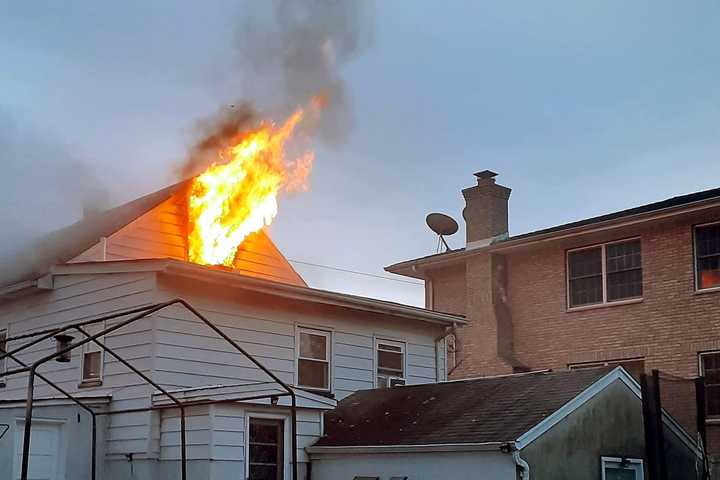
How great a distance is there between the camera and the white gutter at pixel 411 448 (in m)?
12.8

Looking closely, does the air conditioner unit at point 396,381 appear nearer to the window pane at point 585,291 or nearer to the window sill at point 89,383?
the window sill at point 89,383

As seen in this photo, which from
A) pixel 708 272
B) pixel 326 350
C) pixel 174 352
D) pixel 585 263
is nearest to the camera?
pixel 174 352

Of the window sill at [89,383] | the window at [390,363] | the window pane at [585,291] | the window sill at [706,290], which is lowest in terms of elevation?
the window sill at [89,383]

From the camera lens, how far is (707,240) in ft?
69.2

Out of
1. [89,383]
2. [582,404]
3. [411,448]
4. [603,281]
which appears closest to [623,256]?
[603,281]

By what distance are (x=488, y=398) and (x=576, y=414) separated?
172 centimetres

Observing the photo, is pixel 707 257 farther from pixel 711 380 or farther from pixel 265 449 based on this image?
pixel 265 449

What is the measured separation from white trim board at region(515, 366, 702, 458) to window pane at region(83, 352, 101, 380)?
24.3 feet

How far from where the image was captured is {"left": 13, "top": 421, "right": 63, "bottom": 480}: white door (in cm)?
1492

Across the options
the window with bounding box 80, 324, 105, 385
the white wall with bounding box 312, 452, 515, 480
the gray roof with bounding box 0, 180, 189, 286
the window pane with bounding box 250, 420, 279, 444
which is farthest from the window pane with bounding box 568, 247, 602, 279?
the window with bounding box 80, 324, 105, 385

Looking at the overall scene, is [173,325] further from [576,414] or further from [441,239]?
[441,239]

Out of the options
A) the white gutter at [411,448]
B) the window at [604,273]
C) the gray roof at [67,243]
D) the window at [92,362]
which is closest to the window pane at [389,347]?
the white gutter at [411,448]

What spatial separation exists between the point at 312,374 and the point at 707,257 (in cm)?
923

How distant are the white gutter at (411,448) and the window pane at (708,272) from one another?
979 cm
